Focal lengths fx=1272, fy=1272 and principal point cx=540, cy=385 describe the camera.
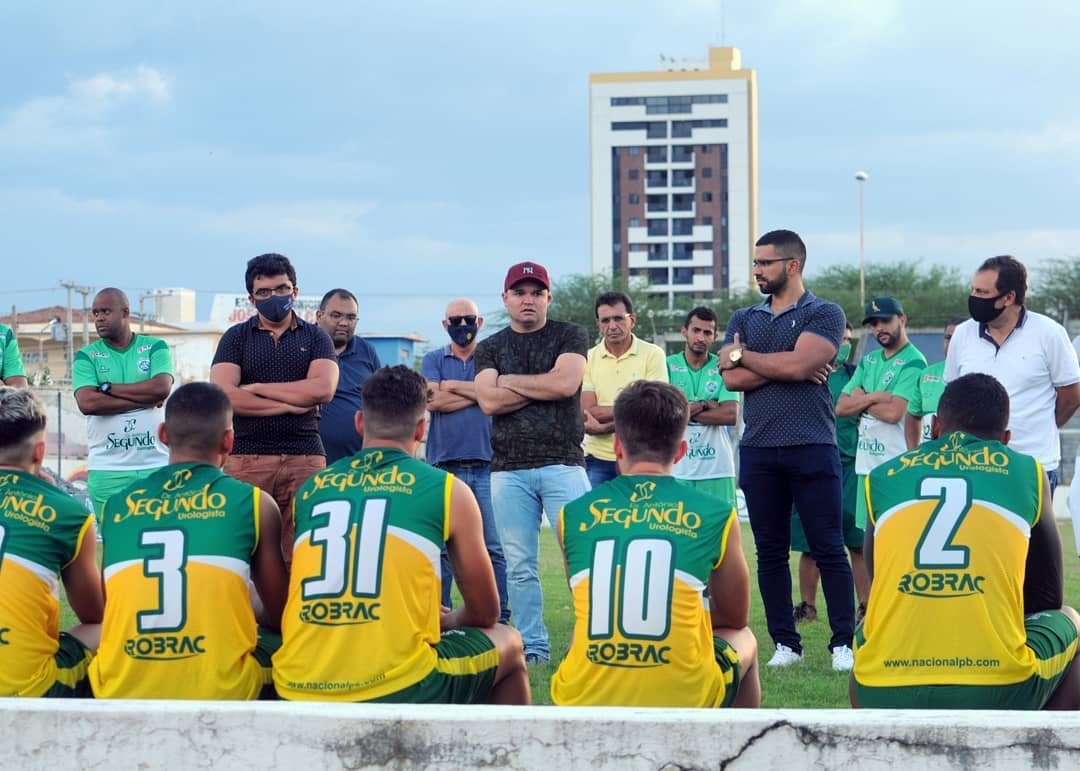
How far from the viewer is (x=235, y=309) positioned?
86250 millimetres

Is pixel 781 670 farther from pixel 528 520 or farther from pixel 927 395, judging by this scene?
pixel 927 395

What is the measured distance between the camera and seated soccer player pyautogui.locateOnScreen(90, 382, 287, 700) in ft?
13.8

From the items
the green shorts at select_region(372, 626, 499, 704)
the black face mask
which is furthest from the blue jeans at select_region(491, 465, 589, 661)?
the green shorts at select_region(372, 626, 499, 704)

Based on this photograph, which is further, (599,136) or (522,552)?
(599,136)

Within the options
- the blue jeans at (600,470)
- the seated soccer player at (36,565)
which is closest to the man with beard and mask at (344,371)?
the blue jeans at (600,470)

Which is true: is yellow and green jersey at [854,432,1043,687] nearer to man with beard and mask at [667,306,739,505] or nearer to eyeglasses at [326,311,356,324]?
eyeglasses at [326,311,356,324]

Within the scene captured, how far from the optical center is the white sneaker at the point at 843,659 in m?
6.97

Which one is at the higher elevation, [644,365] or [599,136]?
[599,136]

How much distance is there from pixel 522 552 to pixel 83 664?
3.14 m

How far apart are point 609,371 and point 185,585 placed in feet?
16.3

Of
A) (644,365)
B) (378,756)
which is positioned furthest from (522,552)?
(378,756)

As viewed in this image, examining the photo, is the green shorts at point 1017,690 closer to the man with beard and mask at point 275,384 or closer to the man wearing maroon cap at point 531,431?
the man wearing maroon cap at point 531,431

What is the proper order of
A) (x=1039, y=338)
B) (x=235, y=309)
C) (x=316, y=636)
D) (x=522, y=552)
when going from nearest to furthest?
(x=316, y=636) → (x=1039, y=338) → (x=522, y=552) → (x=235, y=309)

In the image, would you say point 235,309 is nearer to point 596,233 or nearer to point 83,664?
point 596,233
